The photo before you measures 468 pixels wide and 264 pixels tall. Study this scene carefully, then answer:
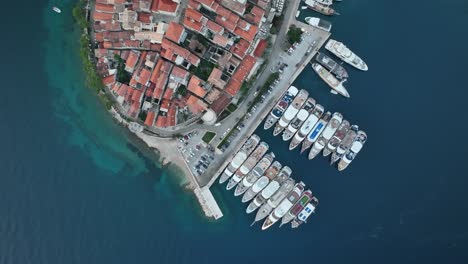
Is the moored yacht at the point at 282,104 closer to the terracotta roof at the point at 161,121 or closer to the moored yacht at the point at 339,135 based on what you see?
the moored yacht at the point at 339,135

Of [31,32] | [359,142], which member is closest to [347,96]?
[359,142]

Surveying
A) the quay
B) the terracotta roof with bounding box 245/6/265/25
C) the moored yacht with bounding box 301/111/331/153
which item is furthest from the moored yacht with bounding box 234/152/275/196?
the terracotta roof with bounding box 245/6/265/25

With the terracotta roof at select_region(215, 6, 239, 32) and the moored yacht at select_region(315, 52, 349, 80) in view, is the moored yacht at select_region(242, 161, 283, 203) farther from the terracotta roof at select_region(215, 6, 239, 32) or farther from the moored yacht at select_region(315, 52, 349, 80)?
the terracotta roof at select_region(215, 6, 239, 32)

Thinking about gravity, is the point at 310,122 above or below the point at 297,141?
above

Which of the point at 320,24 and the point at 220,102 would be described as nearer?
the point at 220,102

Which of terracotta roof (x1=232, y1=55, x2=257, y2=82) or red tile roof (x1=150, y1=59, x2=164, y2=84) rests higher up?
terracotta roof (x1=232, y1=55, x2=257, y2=82)

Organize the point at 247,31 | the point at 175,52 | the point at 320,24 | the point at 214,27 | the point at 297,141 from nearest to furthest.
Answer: the point at 214,27, the point at 247,31, the point at 175,52, the point at 320,24, the point at 297,141

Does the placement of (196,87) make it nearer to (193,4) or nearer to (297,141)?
(193,4)

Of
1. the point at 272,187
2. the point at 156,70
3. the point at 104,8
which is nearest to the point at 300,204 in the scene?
the point at 272,187
